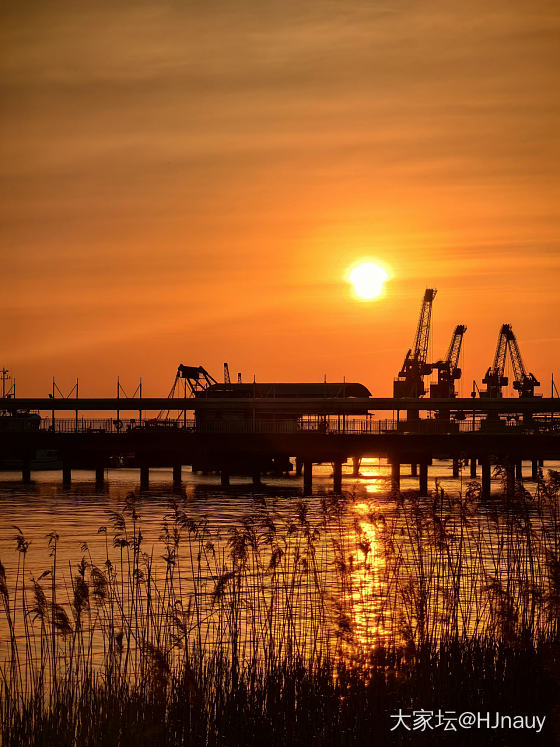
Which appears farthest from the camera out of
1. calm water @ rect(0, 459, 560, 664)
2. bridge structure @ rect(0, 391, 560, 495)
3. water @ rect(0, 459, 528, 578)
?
bridge structure @ rect(0, 391, 560, 495)

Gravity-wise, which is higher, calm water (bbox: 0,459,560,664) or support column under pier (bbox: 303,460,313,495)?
support column under pier (bbox: 303,460,313,495)

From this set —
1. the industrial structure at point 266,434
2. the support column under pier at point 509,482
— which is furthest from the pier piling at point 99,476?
the support column under pier at point 509,482

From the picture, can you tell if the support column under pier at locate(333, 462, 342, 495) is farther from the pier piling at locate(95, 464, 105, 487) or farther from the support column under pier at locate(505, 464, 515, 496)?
the support column under pier at locate(505, 464, 515, 496)

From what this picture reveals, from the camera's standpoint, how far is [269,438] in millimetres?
95375

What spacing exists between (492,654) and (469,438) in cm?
7253

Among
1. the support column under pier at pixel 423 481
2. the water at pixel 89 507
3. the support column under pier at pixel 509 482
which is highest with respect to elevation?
the support column under pier at pixel 509 482

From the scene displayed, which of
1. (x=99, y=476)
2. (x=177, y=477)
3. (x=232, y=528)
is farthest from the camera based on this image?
(x=177, y=477)

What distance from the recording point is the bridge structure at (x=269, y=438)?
90.8 m

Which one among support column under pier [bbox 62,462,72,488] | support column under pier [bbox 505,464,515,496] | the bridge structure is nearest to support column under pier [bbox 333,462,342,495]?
the bridge structure

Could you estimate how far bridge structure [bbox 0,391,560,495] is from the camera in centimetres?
9081

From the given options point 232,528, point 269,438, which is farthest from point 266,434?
point 232,528

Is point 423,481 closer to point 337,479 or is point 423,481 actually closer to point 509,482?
point 337,479

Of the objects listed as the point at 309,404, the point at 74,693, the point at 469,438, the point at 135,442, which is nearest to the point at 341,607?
the point at 74,693

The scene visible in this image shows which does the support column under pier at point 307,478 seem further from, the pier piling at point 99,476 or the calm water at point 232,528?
the pier piling at point 99,476
